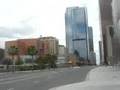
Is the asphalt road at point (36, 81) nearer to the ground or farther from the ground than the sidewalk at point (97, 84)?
nearer to the ground

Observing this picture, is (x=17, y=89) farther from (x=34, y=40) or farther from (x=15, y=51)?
(x=34, y=40)

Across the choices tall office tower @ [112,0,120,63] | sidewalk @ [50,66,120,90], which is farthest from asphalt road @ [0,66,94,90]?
tall office tower @ [112,0,120,63]

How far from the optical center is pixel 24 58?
7333 inches

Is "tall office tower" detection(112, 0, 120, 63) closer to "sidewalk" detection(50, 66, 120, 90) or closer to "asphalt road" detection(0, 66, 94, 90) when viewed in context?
"asphalt road" detection(0, 66, 94, 90)

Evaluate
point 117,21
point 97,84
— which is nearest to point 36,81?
point 97,84

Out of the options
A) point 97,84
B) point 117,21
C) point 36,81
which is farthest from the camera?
point 117,21

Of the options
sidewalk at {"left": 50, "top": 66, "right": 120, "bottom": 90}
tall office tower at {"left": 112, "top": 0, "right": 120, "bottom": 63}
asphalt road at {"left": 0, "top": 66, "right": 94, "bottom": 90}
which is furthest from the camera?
tall office tower at {"left": 112, "top": 0, "right": 120, "bottom": 63}

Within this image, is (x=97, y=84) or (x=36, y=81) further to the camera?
(x=36, y=81)

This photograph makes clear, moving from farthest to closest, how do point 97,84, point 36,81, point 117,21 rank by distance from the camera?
point 117,21 < point 36,81 < point 97,84

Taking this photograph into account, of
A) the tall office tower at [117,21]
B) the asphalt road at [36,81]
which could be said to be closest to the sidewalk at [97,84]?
the asphalt road at [36,81]

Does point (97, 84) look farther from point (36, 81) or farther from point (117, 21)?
point (117, 21)

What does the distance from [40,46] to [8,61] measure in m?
48.4

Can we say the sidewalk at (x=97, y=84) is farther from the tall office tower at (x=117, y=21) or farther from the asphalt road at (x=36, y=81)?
the tall office tower at (x=117, y=21)

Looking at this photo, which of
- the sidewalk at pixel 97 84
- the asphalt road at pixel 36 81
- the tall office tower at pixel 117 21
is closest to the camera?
the sidewalk at pixel 97 84
